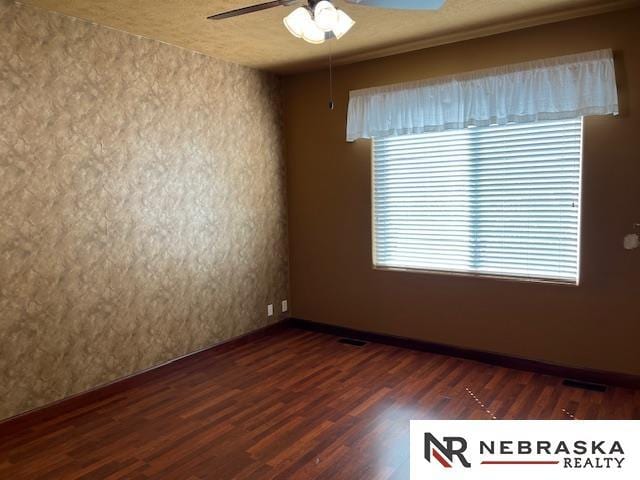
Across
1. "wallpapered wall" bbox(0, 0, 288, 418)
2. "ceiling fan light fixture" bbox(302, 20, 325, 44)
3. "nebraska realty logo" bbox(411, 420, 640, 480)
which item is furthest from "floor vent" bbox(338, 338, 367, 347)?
"ceiling fan light fixture" bbox(302, 20, 325, 44)

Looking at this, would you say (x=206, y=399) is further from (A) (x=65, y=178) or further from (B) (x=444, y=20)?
(B) (x=444, y=20)

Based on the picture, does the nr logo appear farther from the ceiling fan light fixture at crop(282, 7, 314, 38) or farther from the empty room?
the ceiling fan light fixture at crop(282, 7, 314, 38)

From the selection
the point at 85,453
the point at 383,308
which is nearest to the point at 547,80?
the point at 383,308

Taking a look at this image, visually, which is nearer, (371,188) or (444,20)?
(444,20)

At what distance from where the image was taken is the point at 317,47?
3998mm

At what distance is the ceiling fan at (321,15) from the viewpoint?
2.11 metres

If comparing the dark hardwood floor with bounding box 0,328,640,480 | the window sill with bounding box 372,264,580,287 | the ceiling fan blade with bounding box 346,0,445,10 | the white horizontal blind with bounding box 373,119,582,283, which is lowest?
the dark hardwood floor with bounding box 0,328,640,480

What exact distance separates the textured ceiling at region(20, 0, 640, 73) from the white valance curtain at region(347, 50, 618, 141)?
317 millimetres

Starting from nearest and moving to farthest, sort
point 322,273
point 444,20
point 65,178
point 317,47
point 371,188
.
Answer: point 65,178
point 444,20
point 317,47
point 371,188
point 322,273

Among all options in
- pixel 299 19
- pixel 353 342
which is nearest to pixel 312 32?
pixel 299 19

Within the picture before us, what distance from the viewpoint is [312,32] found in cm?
225

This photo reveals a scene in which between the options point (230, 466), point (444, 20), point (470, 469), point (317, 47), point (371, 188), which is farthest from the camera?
point (371, 188)

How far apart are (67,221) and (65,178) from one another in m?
0.29

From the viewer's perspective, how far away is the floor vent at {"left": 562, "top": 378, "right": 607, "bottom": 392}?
133 inches
